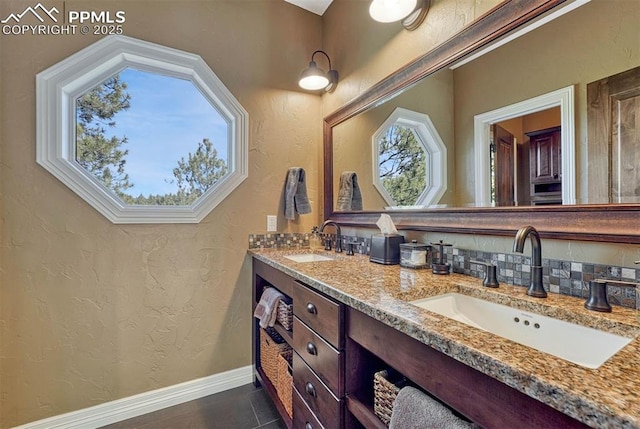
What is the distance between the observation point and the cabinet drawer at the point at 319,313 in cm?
103

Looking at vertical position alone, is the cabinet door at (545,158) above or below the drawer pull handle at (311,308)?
above

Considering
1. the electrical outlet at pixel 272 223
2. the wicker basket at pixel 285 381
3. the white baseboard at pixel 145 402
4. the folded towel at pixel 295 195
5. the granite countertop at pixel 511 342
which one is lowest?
the white baseboard at pixel 145 402

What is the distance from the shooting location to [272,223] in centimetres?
223

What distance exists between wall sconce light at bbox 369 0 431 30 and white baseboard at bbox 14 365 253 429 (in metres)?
2.41

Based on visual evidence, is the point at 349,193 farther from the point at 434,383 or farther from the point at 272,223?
the point at 434,383

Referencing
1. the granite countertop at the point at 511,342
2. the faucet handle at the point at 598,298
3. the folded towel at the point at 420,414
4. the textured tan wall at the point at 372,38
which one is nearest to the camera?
the granite countertop at the point at 511,342

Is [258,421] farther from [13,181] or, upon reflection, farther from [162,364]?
[13,181]

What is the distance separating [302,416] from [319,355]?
0.38 m

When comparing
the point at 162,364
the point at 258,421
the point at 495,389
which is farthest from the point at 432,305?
the point at 162,364

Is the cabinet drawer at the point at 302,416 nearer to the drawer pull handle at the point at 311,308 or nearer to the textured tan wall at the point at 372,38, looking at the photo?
the drawer pull handle at the point at 311,308

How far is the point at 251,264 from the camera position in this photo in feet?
7.04

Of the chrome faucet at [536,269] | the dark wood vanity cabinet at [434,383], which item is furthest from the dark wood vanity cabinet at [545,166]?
the dark wood vanity cabinet at [434,383]

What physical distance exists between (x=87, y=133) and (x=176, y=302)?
46.1 inches

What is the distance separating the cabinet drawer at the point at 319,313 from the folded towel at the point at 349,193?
3.00ft
